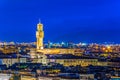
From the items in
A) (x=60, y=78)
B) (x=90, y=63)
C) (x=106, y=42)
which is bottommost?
(x=60, y=78)

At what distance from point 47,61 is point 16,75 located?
2630cm

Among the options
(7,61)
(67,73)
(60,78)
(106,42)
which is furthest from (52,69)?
(106,42)

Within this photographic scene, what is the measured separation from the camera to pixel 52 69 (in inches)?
2539

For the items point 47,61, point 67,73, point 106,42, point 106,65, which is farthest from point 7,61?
point 106,42

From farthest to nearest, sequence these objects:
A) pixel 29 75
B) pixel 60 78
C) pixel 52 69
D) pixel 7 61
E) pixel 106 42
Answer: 1. pixel 106 42
2. pixel 7 61
3. pixel 52 69
4. pixel 29 75
5. pixel 60 78

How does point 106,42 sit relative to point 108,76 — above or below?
above

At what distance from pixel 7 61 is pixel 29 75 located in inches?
934

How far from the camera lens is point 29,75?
57.4 meters

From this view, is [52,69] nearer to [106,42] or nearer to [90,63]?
[90,63]

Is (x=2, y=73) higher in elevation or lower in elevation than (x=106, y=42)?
lower

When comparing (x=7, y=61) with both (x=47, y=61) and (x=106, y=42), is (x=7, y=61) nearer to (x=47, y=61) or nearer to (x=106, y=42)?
(x=47, y=61)

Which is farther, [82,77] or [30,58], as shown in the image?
[30,58]

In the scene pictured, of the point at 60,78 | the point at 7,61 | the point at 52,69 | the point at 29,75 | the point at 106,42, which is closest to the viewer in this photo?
the point at 60,78

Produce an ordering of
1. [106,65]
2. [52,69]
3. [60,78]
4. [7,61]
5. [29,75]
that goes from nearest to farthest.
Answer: [60,78] < [29,75] < [52,69] < [106,65] < [7,61]
